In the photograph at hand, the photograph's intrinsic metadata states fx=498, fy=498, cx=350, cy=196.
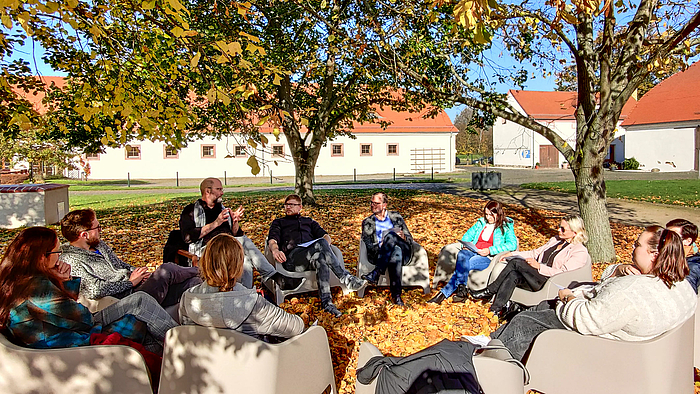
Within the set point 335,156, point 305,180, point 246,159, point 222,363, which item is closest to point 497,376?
point 222,363

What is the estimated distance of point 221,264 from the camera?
3045mm

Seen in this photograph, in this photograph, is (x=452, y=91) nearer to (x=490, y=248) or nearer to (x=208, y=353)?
(x=490, y=248)

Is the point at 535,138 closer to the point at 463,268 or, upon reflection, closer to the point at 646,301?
the point at 463,268

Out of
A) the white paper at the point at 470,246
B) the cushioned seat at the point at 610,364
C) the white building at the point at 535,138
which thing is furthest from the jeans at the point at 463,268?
the white building at the point at 535,138

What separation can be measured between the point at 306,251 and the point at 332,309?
2.38 feet

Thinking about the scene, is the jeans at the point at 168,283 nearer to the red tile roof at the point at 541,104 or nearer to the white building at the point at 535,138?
the white building at the point at 535,138

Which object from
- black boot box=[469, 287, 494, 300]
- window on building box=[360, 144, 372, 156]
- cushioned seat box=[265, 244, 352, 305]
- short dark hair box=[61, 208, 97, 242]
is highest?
window on building box=[360, 144, 372, 156]

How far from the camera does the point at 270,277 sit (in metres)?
5.40

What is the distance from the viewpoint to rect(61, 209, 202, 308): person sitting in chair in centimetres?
388

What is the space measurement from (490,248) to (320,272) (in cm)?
200

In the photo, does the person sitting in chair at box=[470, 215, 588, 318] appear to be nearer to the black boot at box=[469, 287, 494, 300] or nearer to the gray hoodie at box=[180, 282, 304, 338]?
the black boot at box=[469, 287, 494, 300]

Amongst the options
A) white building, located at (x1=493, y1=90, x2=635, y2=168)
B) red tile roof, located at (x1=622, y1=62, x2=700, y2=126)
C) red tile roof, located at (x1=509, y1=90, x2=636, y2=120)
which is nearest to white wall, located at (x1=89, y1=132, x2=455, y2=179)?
white building, located at (x1=493, y1=90, x2=635, y2=168)

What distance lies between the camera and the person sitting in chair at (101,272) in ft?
12.7

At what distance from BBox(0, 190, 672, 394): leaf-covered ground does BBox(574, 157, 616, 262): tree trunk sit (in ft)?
1.38
